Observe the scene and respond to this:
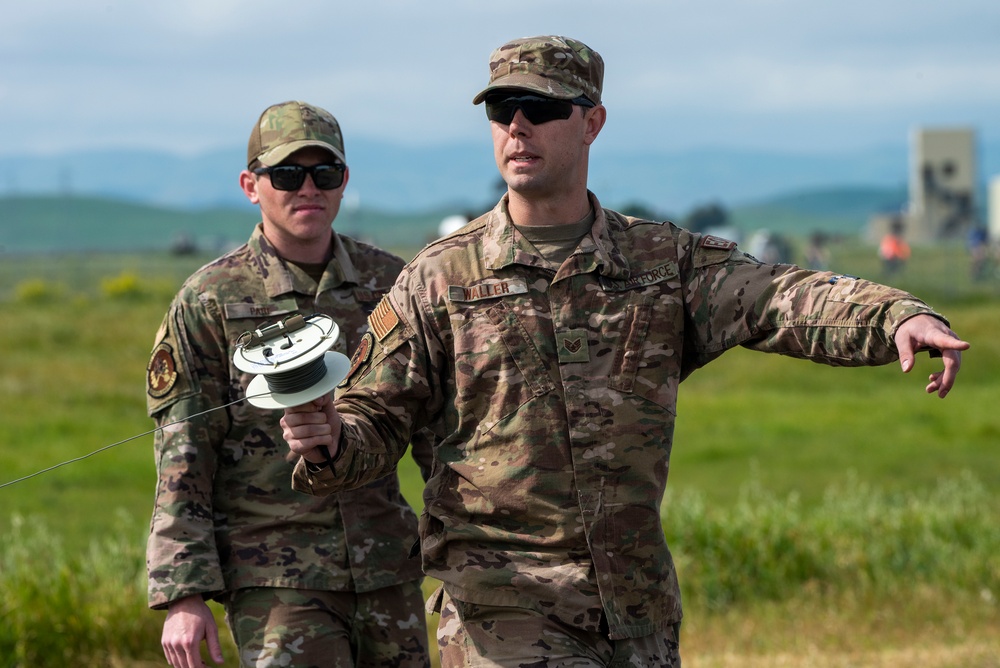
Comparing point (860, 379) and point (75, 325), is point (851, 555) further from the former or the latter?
point (75, 325)

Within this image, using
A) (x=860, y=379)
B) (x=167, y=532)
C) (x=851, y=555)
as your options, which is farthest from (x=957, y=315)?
(x=167, y=532)

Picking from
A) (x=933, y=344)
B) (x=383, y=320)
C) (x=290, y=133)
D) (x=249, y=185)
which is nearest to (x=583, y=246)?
(x=383, y=320)

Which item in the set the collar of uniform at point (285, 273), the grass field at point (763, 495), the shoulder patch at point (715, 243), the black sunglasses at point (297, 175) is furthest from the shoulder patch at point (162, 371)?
the grass field at point (763, 495)

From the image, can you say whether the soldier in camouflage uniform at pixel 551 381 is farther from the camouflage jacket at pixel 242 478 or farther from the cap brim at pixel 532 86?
the camouflage jacket at pixel 242 478

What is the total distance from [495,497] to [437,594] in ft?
1.81

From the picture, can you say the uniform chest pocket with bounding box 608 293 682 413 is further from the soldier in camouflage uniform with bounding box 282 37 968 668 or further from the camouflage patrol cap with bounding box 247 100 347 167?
the camouflage patrol cap with bounding box 247 100 347 167

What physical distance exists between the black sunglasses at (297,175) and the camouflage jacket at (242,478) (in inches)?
11.2

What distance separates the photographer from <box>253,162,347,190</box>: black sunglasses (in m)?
5.58

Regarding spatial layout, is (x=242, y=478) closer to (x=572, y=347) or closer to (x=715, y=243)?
(x=572, y=347)

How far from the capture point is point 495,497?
4.42 meters

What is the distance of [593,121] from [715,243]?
507mm

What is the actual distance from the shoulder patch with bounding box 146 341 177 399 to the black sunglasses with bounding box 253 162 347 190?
698 millimetres

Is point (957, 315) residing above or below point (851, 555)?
below

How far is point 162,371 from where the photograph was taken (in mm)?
5422
